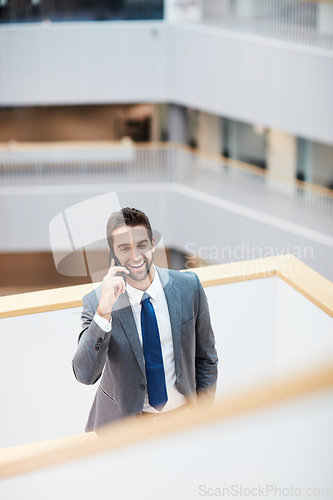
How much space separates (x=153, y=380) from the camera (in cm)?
239

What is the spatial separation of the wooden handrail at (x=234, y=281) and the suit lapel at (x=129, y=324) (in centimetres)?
82

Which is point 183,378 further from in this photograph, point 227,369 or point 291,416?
point 227,369

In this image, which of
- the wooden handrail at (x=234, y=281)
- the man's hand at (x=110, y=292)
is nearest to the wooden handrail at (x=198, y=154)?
the wooden handrail at (x=234, y=281)

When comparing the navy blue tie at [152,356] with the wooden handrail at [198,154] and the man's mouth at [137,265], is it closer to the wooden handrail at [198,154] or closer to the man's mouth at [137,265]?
the man's mouth at [137,265]

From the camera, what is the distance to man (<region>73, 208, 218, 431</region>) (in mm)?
2238

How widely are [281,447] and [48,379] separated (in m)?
2.13

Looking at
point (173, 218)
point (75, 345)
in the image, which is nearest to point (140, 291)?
point (75, 345)

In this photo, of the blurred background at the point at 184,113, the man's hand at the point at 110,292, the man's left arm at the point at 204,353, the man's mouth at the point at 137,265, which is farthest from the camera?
the blurred background at the point at 184,113

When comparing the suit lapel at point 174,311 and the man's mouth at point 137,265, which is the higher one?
the man's mouth at point 137,265

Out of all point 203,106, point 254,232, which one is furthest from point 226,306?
point 203,106

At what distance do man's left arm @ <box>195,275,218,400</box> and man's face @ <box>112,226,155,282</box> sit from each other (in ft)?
1.03

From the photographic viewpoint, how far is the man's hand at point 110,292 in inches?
84.9

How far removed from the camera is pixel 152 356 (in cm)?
238

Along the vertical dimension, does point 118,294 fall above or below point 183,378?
above
